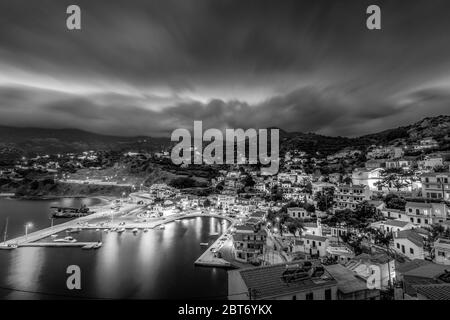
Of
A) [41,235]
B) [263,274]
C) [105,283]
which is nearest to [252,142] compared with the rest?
[41,235]

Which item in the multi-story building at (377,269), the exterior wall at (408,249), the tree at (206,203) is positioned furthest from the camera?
the tree at (206,203)

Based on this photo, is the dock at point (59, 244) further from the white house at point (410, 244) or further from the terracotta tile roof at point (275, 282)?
the white house at point (410, 244)

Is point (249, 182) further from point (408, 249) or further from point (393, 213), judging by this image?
point (408, 249)

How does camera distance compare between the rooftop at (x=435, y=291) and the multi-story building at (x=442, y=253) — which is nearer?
the rooftop at (x=435, y=291)

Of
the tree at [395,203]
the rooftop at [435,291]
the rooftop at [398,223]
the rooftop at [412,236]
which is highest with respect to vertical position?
the tree at [395,203]

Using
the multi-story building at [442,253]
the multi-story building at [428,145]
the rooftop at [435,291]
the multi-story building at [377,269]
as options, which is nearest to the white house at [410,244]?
the multi-story building at [442,253]

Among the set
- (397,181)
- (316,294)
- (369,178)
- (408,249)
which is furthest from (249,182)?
(316,294)

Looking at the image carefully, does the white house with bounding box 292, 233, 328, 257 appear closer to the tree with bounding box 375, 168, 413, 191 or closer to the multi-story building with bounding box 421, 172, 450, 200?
the multi-story building with bounding box 421, 172, 450, 200

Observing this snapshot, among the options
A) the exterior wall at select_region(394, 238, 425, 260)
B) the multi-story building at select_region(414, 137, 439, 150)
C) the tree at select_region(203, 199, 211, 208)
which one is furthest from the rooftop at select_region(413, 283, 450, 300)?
the multi-story building at select_region(414, 137, 439, 150)
